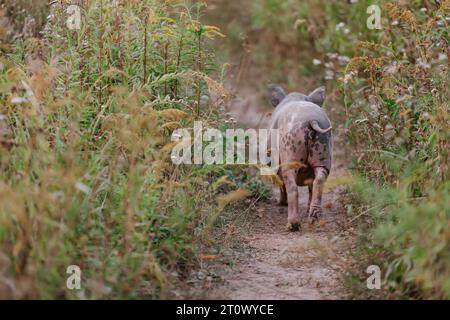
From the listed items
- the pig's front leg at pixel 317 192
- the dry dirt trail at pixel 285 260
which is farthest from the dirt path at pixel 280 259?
the pig's front leg at pixel 317 192

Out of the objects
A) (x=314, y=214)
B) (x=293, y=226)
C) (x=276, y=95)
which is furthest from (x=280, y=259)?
(x=276, y=95)

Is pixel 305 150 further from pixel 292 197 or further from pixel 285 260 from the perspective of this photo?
pixel 285 260

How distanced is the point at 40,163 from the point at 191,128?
142 centimetres

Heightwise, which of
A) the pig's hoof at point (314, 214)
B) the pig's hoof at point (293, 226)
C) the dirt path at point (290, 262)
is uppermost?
the pig's hoof at point (314, 214)

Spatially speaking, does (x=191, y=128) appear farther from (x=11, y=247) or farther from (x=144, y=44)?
(x=11, y=247)

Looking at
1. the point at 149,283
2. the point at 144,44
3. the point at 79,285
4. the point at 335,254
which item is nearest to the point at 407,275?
the point at 335,254

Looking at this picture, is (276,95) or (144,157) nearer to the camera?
(144,157)

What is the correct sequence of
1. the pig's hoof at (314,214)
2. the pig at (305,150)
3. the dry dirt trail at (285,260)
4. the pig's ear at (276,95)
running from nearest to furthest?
1. the dry dirt trail at (285,260)
2. the pig at (305,150)
3. the pig's hoof at (314,214)
4. the pig's ear at (276,95)

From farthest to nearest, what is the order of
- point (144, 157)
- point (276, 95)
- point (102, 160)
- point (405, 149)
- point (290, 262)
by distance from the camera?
point (276, 95), point (405, 149), point (144, 157), point (290, 262), point (102, 160)

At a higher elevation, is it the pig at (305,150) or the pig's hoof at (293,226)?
the pig at (305,150)

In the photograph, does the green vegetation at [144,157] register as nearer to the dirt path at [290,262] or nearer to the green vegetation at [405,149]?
the green vegetation at [405,149]

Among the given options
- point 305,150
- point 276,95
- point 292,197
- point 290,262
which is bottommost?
point 290,262

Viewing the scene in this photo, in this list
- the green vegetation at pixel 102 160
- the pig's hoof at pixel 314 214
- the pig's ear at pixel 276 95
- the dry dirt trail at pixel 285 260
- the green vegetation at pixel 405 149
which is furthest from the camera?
the pig's ear at pixel 276 95

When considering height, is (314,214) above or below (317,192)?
below
